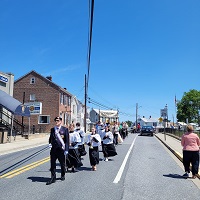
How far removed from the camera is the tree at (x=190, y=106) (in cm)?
8194

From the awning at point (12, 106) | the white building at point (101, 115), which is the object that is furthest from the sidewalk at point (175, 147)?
the white building at point (101, 115)

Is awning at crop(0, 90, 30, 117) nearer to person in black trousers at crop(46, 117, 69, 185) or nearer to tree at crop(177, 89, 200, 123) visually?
person in black trousers at crop(46, 117, 69, 185)

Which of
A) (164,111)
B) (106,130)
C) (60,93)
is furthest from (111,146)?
(60,93)

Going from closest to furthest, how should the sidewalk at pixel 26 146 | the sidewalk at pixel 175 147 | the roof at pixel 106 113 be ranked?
the sidewalk at pixel 175 147 → the sidewalk at pixel 26 146 → the roof at pixel 106 113

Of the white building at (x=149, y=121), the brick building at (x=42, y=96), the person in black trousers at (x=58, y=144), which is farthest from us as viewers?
the white building at (x=149, y=121)

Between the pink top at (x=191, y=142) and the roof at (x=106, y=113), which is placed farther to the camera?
the roof at (x=106, y=113)

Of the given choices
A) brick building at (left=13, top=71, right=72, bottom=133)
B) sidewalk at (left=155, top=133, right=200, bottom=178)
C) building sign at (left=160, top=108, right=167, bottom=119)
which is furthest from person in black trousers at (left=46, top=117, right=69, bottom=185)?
brick building at (left=13, top=71, right=72, bottom=133)

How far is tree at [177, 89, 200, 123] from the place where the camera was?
81938mm

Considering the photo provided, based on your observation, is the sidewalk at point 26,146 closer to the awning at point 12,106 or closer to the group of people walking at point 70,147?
the awning at point 12,106

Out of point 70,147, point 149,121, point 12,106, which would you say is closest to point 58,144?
point 70,147

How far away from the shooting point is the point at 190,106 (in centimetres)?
8294

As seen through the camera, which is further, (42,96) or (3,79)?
(42,96)

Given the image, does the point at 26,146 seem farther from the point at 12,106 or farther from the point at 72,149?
the point at 72,149

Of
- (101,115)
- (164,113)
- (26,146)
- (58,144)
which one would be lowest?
(26,146)
